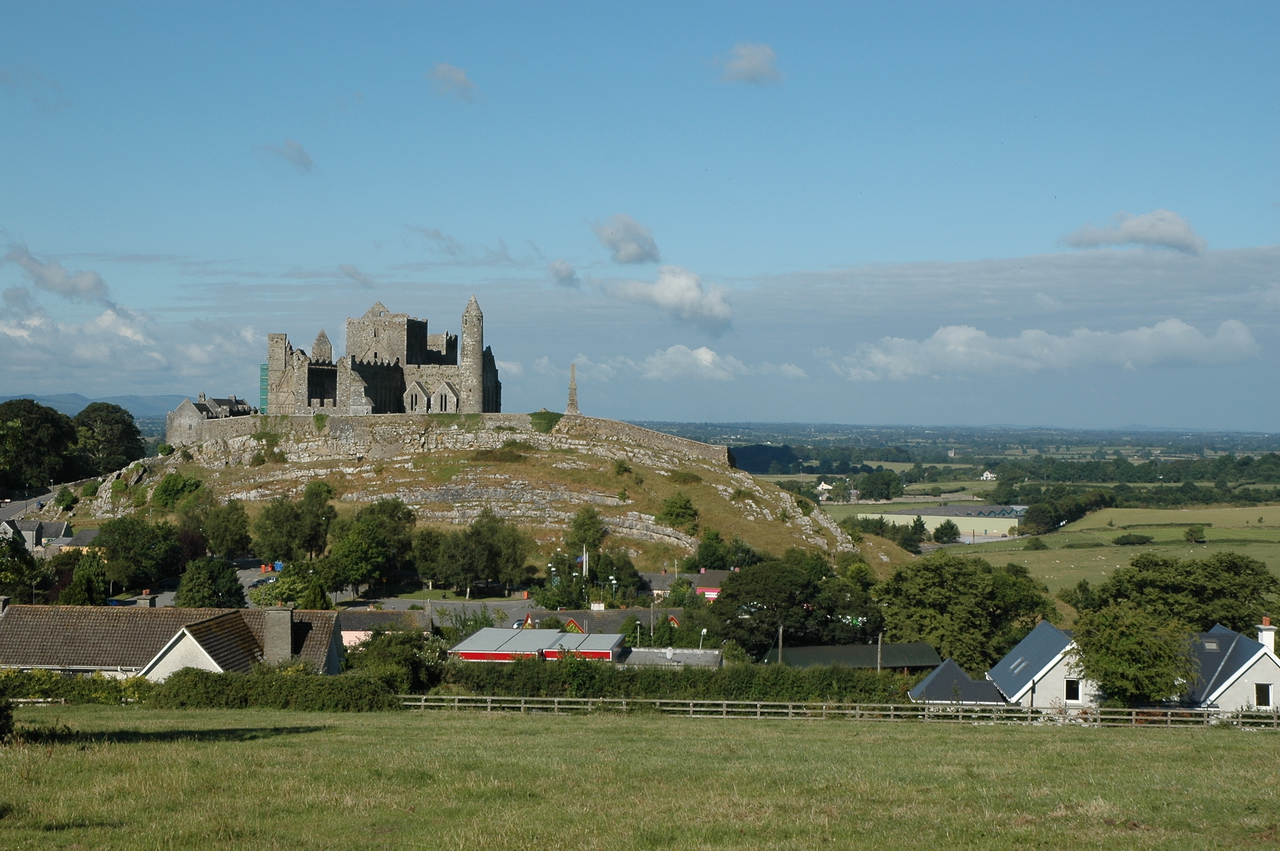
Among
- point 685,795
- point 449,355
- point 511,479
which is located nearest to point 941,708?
point 685,795

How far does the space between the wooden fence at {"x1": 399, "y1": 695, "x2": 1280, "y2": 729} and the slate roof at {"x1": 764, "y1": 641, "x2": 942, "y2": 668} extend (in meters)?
15.4

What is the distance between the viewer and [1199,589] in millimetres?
53219

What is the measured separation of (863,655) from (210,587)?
30129mm

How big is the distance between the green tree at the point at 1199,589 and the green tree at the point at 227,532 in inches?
1829

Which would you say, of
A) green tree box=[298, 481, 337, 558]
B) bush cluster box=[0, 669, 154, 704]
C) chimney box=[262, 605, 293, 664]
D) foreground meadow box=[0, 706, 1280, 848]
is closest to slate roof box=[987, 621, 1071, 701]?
foreground meadow box=[0, 706, 1280, 848]

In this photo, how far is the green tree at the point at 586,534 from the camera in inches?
2643

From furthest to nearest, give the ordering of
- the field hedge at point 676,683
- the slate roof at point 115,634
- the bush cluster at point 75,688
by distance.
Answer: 1. the slate roof at point 115,634
2. the field hedge at point 676,683
3. the bush cluster at point 75,688

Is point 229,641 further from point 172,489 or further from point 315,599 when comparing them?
point 172,489

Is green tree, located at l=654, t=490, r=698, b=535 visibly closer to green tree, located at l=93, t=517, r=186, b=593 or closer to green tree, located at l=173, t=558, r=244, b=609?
green tree, located at l=173, t=558, r=244, b=609

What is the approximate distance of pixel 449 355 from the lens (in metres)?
86.4

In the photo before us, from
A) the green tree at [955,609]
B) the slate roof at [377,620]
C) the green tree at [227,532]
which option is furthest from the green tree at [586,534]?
the green tree at [227,532]

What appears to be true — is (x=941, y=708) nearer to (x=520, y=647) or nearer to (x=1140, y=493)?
(x=520, y=647)

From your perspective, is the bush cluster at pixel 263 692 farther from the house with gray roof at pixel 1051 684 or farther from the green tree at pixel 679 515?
the green tree at pixel 679 515

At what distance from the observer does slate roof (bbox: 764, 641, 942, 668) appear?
47.6m
